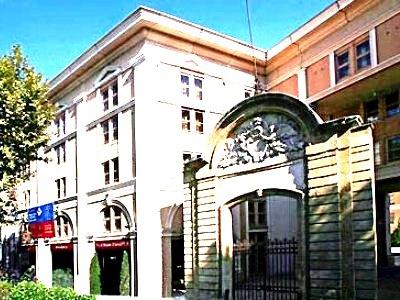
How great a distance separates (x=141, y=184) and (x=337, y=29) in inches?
457

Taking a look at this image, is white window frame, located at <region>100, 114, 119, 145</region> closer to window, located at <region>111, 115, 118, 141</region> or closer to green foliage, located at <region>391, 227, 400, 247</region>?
window, located at <region>111, 115, 118, 141</region>

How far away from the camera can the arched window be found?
1226 inches

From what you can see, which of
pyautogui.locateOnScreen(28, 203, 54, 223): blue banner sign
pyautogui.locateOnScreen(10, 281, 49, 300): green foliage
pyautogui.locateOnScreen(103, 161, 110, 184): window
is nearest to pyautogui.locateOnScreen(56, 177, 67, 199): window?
pyautogui.locateOnScreen(28, 203, 54, 223): blue banner sign

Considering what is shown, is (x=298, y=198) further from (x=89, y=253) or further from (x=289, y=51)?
(x=89, y=253)

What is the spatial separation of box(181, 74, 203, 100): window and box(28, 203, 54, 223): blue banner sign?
1131cm

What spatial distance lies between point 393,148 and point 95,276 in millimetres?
16403

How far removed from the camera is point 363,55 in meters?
21.7

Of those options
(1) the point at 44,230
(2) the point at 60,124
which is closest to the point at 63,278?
(1) the point at 44,230

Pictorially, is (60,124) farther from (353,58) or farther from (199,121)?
(353,58)

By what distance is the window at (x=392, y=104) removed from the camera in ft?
70.2

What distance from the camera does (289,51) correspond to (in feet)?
87.4

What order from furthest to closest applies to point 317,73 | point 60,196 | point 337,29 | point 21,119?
point 60,196 < point 317,73 < point 337,29 < point 21,119

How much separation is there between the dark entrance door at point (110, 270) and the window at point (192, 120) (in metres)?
7.47

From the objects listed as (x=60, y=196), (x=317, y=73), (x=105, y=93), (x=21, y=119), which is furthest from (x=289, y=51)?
(x=60, y=196)
